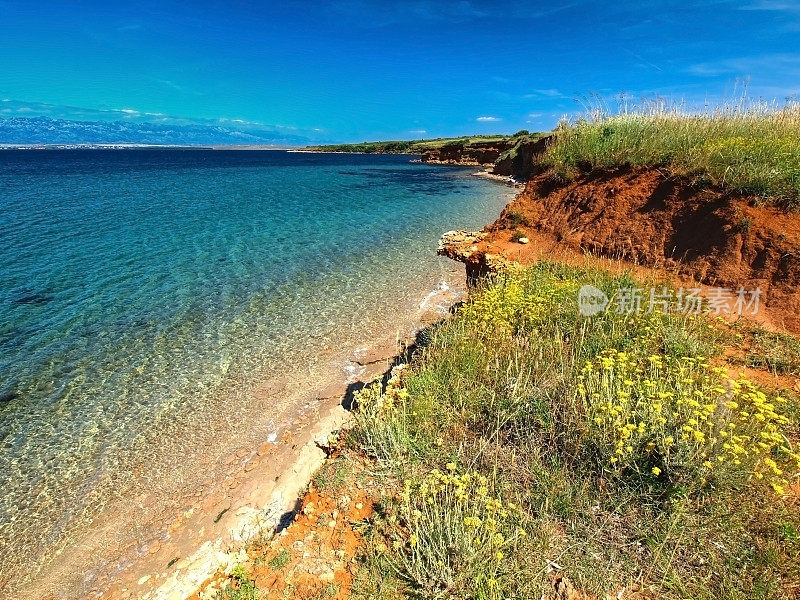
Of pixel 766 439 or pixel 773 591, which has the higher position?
pixel 766 439

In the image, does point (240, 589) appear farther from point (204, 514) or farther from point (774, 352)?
point (774, 352)

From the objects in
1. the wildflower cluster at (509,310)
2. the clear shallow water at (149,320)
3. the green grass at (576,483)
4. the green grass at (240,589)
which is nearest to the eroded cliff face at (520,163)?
the clear shallow water at (149,320)

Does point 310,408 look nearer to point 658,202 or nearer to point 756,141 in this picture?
point 658,202

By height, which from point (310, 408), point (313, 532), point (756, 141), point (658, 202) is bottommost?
point (310, 408)

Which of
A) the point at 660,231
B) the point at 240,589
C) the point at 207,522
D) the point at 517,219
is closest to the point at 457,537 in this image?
the point at 240,589

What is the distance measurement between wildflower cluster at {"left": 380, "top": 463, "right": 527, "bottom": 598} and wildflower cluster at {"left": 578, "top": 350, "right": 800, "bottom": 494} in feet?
4.42

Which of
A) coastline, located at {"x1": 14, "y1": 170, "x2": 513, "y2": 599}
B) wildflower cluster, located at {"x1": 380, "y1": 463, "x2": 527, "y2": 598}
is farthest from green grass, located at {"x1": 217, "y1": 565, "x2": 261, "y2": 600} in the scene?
wildflower cluster, located at {"x1": 380, "y1": 463, "x2": 527, "y2": 598}

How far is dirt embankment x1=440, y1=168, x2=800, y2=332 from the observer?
876 cm

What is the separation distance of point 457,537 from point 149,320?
12.2 metres

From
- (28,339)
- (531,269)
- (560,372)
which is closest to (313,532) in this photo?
(560,372)

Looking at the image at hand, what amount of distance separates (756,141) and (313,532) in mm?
12791

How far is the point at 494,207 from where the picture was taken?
32.7 meters

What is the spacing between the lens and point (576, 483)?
14.4 ft

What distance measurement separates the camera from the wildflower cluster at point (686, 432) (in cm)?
402
